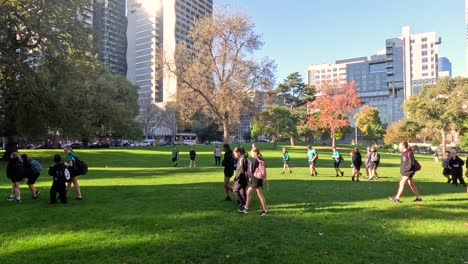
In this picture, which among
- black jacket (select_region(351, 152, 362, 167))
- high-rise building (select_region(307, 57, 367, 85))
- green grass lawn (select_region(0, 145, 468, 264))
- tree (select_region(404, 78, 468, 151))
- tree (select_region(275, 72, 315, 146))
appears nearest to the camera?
green grass lawn (select_region(0, 145, 468, 264))

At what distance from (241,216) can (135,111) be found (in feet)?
185

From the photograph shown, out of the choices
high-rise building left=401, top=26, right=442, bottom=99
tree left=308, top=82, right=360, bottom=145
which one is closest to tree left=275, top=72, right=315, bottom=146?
tree left=308, top=82, right=360, bottom=145

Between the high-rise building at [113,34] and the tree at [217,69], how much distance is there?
137 feet

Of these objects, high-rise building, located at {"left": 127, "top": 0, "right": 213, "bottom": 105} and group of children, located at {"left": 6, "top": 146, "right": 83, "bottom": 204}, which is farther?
high-rise building, located at {"left": 127, "top": 0, "right": 213, "bottom": 105}

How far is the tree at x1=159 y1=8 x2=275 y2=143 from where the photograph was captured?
40031mm

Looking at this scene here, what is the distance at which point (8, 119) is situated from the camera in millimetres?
29922

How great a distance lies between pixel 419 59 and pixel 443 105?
10955 centimetres

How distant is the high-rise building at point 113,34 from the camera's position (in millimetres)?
85425

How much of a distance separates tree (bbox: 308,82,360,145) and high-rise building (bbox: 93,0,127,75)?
45.3 m

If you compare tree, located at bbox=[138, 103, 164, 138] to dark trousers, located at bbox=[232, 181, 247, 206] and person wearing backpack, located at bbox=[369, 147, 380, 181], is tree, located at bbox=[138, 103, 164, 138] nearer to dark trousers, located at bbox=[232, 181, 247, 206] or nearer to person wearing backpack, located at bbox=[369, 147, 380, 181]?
person wearing backpack, located at bbox=[369, 147, 380, 181]

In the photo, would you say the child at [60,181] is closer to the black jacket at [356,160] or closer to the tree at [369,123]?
the black jacket at [356,160]

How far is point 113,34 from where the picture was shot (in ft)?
359

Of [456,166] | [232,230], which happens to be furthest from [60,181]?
[456,166]

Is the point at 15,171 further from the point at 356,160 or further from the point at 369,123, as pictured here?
the point at 369,123
